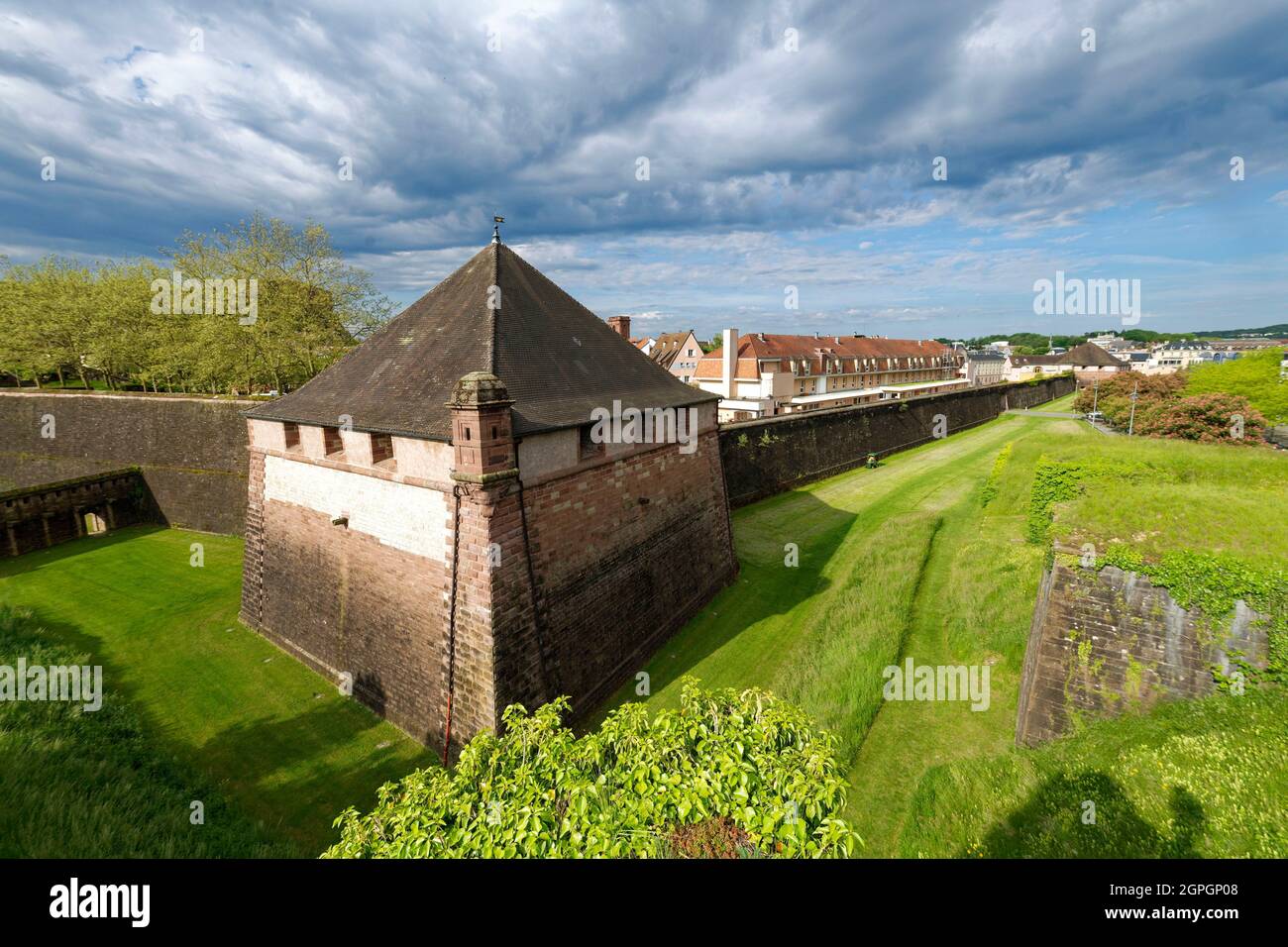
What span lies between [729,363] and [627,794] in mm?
52983

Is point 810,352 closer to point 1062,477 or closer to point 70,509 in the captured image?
point 1062,477

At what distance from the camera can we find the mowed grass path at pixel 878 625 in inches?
398

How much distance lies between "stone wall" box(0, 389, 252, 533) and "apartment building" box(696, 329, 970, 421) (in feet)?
106

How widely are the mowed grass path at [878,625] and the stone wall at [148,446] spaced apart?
73.8ft

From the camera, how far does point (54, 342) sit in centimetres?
3459

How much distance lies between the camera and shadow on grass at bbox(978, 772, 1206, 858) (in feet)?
20.4

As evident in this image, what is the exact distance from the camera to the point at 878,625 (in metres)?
13.9

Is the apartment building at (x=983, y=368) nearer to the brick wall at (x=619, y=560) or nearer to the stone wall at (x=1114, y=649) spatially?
the brick wall at (x=619, y=560)

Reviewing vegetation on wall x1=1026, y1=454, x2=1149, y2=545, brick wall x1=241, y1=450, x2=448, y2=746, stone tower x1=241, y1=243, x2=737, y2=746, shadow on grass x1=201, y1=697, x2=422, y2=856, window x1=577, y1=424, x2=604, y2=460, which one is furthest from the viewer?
vegetation on wall x1=1026, y1=454, x2=1149, y2=545

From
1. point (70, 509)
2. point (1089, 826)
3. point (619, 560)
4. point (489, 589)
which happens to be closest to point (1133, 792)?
point (1089, 826)

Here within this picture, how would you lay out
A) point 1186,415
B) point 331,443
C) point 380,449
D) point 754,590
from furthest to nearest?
point 1186,415
point 754,590
point 331,443
point 380,449

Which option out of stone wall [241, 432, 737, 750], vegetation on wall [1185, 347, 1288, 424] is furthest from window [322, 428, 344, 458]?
vegetation on wall [1185, 347, 1288, 424]

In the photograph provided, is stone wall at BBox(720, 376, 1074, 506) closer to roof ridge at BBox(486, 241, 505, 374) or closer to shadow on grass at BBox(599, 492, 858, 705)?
shadow on grass at BBox(599, 492, 858, 705)

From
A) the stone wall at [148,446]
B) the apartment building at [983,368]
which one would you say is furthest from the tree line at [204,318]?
the apartment building at [983,368]
